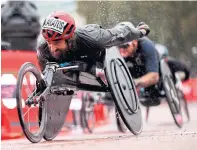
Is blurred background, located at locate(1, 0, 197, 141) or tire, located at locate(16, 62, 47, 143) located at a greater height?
tire, located at locate(16, 62, 47, 143)

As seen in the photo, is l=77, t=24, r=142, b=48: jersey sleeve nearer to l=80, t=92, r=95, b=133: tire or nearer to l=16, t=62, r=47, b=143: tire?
l=16, t=62, r=47, b=143: tire

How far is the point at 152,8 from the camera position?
1847 centimetres

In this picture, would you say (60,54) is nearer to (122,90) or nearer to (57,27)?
(57,27)

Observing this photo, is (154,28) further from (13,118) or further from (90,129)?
(13,118)

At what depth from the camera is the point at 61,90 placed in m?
9.45

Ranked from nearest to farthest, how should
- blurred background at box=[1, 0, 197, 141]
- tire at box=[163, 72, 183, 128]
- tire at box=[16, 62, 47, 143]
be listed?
tire at box=[16, 62, 47, 143]
blurred background at box=[1, 0, 197, 141]
tire at box=[163, 72, 183, 128]

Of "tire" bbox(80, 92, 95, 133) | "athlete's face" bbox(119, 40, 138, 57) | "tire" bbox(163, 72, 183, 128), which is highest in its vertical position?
"athlete's face" bbox(119, 40, 138, 57)

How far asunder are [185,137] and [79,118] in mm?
6251

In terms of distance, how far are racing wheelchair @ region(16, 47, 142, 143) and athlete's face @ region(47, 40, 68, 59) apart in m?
0.14

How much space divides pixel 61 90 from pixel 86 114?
5.00 metres

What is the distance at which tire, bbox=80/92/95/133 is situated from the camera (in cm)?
1423

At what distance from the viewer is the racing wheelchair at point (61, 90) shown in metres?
8.78

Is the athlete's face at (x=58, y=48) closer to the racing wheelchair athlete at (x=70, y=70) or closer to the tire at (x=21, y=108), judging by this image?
the racing wheelchair athlete at (x=70, y=70)

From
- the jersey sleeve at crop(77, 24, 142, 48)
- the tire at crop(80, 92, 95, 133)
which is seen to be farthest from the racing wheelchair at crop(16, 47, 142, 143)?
the tire at crop(80, 92, 95, 133)
